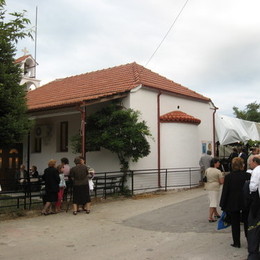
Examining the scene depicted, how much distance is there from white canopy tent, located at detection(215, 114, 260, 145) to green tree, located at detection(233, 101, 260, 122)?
62.6 feet

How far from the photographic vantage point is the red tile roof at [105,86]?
14.8 meters

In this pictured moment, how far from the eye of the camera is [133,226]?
332 inches

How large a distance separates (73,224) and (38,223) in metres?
0.93

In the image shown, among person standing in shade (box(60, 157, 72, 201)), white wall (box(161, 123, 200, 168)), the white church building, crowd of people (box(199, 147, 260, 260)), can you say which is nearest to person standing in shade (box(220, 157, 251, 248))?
crowd of people (box(199, 147, 260, 260))

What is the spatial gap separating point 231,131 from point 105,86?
24.6 ft

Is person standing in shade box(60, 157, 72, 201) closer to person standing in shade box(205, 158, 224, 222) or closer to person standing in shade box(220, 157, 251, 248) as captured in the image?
person standing in shade box(205, 158, 224, 222)

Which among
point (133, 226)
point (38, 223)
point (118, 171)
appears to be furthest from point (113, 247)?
point (118, 171)

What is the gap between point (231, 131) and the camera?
1875 centimetres

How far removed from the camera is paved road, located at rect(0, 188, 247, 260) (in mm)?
6047

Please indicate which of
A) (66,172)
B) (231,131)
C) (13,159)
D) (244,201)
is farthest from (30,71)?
(244,201)

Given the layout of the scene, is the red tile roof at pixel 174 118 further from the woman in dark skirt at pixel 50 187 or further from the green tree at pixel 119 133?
the woman in dark skirt at pixel 50 187

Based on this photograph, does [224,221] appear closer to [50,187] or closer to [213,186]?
[213,186]

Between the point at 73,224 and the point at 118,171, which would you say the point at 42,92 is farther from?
the point at 73,224

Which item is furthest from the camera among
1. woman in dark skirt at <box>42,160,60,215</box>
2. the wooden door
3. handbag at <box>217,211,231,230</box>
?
the wooden door
